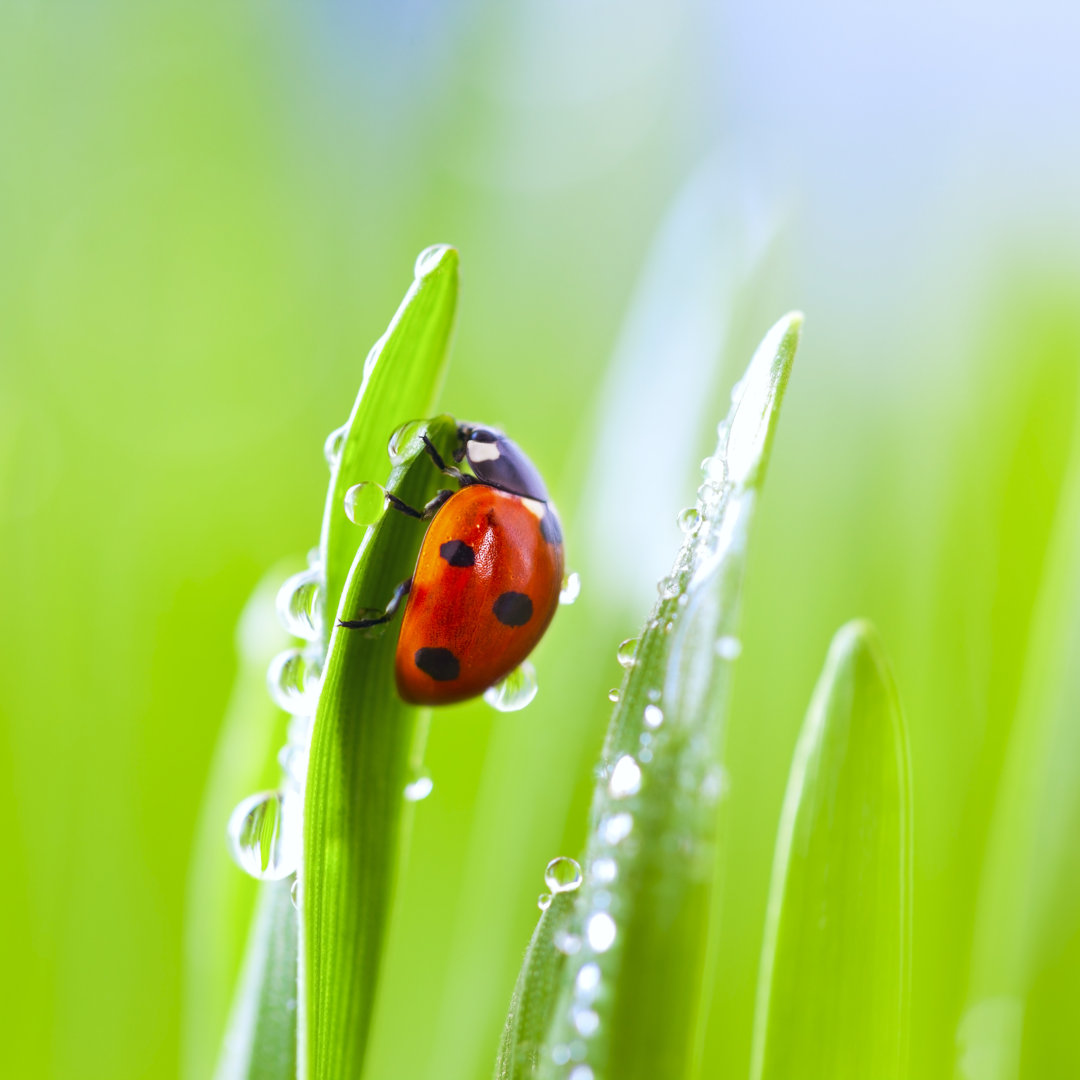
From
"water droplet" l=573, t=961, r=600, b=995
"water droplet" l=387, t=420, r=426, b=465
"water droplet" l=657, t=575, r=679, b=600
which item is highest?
"water droplet" l=387, t=420, r=426, b=465

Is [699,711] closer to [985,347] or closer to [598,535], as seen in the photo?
[598,535]

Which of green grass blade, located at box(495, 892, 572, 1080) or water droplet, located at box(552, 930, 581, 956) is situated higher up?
water droplet, located at box(552, 930, 581, 956)

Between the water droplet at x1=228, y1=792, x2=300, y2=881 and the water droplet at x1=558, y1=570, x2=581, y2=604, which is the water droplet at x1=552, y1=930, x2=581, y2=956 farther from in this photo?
the water droplet at x1=558, y1=570, x2=581, y2=604

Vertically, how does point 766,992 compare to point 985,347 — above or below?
below

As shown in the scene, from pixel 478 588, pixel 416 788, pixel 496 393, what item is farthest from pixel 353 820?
pixel 496 393

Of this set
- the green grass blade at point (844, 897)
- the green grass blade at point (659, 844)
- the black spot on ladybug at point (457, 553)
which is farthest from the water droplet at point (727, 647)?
the black spot on ladybug at point (457, 553)

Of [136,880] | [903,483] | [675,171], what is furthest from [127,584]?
[675,171]

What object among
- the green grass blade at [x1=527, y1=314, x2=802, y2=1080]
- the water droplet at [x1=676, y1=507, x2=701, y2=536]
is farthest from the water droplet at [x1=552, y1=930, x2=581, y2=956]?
the water droplet at [x1=676, y1=507, x2=701, y2=536]
